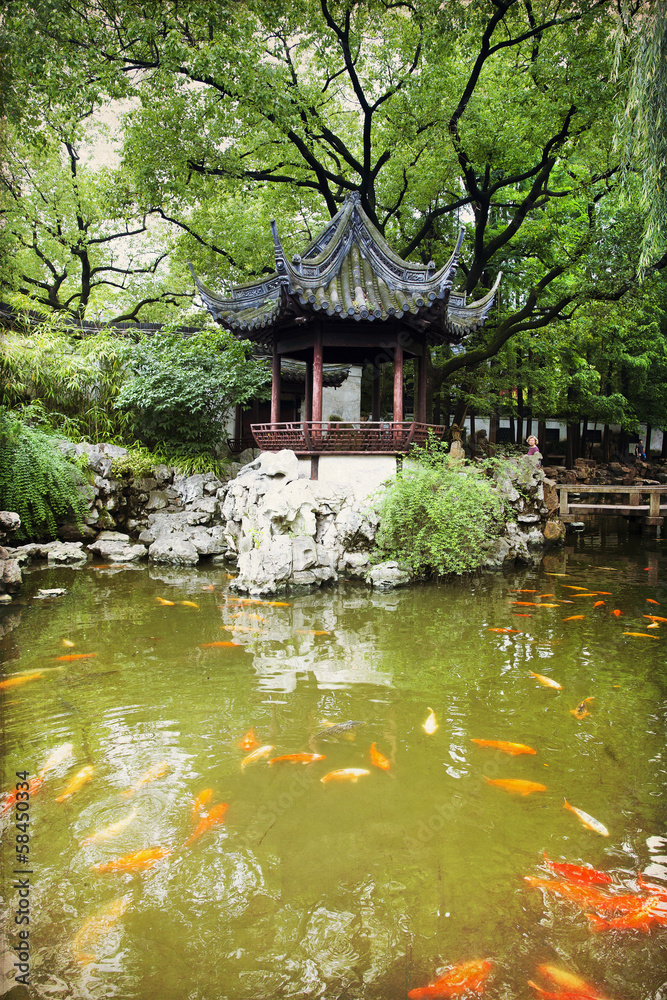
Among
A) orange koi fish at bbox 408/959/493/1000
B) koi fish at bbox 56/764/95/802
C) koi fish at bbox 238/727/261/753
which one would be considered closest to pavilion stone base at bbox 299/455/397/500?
koi fish at bbox 238/727/261/753

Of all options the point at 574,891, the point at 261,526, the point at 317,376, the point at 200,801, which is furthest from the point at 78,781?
the point at 317,376

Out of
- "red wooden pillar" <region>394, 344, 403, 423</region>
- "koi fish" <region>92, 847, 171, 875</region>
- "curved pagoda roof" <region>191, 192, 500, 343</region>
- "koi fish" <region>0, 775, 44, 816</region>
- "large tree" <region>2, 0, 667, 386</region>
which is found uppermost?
"large tree" <region>2, 0, 667, 386</region>

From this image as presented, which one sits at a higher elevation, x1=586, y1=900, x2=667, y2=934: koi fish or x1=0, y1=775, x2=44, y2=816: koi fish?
x1=586, y1=900, x2=667, y2=934: koi fish

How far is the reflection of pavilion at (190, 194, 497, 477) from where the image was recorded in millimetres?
8141

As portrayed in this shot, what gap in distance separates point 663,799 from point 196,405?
956 centimetres

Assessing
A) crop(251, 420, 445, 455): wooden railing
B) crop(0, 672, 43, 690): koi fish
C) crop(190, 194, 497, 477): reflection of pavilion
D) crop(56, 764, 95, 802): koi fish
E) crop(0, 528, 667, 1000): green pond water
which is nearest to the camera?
crop(0, 528, 667, 1000): green pond water

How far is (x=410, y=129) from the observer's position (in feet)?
31.5

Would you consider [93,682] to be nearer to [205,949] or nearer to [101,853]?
[101,853]

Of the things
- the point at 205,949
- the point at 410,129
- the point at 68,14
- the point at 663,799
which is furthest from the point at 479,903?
the point at 410,129

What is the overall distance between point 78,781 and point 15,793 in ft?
1.01

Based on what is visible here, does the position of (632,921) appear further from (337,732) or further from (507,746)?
(337,732)

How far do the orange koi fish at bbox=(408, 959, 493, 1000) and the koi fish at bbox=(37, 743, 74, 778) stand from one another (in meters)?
2.26

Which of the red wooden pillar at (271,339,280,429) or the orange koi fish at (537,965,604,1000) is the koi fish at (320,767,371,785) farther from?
the red wooden pillar at (271,339,280,429)

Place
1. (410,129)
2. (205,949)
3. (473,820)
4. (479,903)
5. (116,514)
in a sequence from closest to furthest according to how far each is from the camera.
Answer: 1. (205,949)
2. (479,903)
3. (473,820)
4. (410,129)
5. (116,514)
